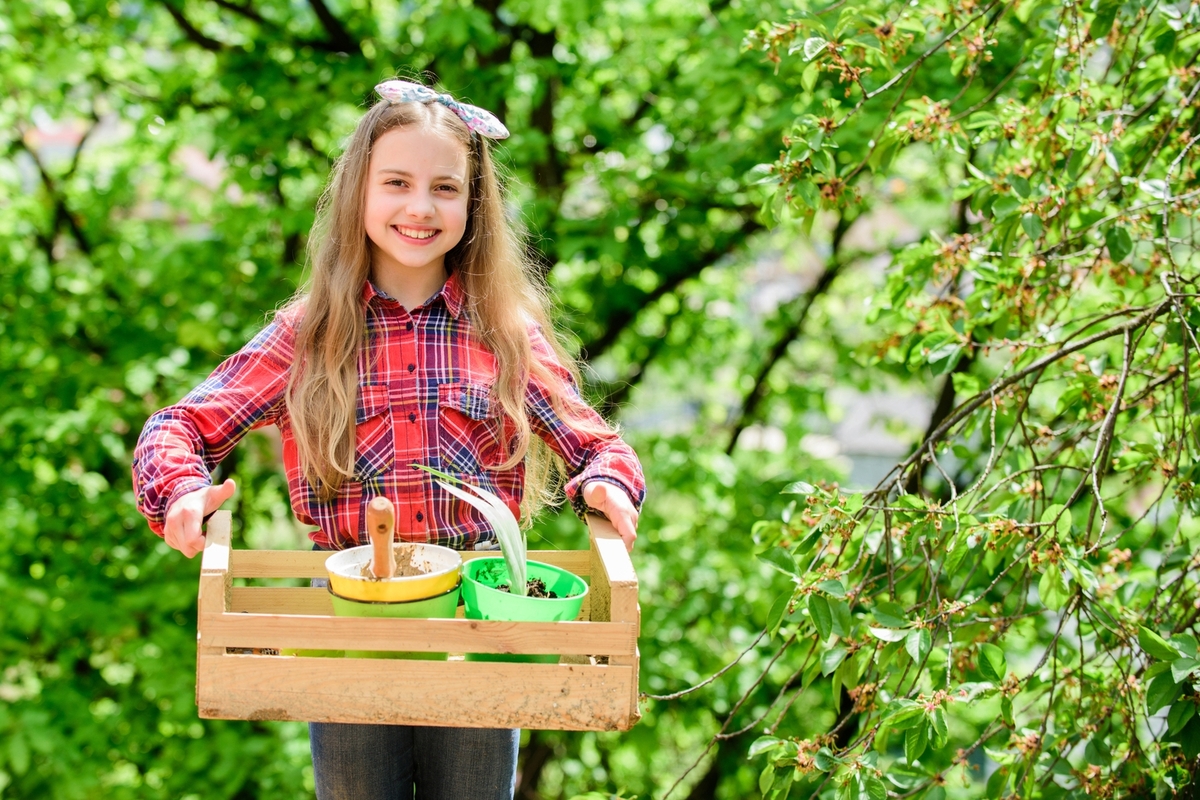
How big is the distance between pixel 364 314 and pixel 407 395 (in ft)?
0.47

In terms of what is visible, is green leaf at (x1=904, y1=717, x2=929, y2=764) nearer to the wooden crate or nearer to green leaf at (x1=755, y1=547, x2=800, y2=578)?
green leaf at (x1=755, y1=547, x2=800, y2=578)

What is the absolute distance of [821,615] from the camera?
156cm

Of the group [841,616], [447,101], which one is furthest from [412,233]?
[841,616]

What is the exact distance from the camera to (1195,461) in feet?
5.65

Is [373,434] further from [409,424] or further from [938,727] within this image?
[938,727]

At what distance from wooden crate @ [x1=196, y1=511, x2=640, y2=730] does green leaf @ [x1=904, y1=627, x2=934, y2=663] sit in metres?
0.46

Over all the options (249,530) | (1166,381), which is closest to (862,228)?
(249,530)

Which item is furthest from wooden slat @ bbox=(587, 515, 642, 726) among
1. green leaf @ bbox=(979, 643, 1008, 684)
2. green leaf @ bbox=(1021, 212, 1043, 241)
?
green leaf @ bbox=(1021, 212, 1043, 241)

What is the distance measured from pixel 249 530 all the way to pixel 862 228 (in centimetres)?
390

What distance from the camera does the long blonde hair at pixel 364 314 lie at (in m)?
1.58

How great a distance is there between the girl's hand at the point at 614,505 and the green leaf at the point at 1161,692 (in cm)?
73

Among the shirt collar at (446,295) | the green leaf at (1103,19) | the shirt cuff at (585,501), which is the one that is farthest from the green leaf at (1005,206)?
the shirt collar at (446,295)

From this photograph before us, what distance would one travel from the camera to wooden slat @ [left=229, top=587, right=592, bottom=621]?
1457 millimetres

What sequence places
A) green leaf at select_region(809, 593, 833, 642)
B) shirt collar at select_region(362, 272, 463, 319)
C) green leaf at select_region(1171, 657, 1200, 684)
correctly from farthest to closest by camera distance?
shirt collar at select_region(362, 272, 463, 319) < green leaf at select_region(809, 593, 833, 642) < green leaf at select_region(1171, 657, 1200, 684)
